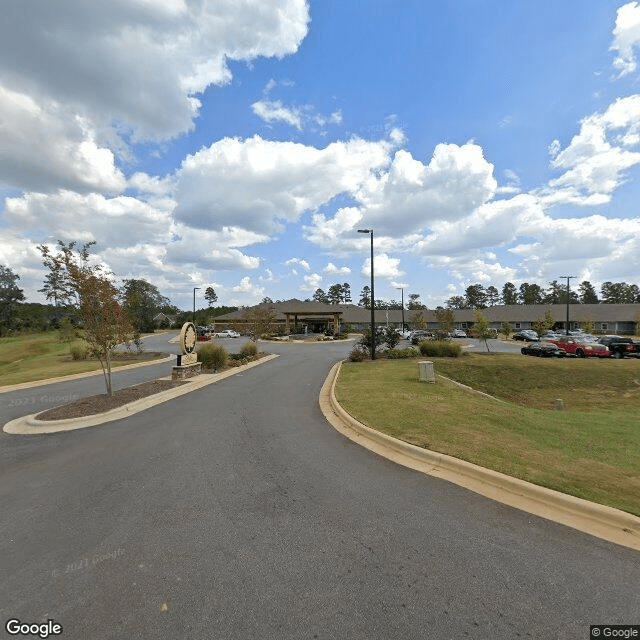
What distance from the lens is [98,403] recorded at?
11211 mm

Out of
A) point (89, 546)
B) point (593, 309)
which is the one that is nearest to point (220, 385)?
point (89, 546)

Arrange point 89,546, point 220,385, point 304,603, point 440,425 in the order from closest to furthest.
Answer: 1. point 304,603
2. point 89,546
3. point 440,425
4. point 220,385

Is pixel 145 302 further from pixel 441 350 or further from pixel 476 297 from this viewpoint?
pixel 476 297

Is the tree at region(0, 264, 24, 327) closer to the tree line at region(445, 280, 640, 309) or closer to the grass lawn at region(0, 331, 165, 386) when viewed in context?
the grass lawn at region(0, 331, 165, 386)

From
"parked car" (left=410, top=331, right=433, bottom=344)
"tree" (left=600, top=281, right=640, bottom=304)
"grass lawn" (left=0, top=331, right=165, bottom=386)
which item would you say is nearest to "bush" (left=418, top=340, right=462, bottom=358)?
"parked car" (left=410, top=331, right=433, bottom=344)

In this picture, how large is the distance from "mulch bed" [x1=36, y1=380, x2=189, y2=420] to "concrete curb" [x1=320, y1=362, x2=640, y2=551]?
7613mm

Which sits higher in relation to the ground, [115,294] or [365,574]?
[115,294]

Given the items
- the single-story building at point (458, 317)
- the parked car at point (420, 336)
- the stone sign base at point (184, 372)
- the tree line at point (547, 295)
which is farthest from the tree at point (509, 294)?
the stone sign base at point (184, 372)

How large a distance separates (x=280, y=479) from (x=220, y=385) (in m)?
10.1

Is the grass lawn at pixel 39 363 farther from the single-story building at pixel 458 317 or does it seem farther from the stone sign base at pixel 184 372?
the single-story building at pixel 458 317

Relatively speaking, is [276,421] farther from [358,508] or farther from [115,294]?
[115,294]

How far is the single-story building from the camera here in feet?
202

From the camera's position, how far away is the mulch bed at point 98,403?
995cm

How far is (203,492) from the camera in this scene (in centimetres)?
527
